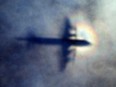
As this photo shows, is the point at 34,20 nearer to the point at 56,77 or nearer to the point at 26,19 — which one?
the point at 26,19

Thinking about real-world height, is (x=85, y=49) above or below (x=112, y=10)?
below

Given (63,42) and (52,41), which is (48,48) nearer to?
(52,41)

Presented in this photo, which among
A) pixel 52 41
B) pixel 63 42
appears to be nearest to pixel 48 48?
pixel 52 41

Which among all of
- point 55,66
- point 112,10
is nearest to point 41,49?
point 55,66

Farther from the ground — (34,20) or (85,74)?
(34,20)

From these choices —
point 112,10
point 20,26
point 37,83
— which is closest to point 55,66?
point 37,83

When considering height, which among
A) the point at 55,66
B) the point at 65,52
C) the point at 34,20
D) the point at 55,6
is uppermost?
the point at 55,6

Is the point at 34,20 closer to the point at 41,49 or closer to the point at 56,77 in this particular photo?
the point at 41,49

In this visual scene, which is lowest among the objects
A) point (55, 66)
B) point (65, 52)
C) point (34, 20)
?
point (55, 66)
